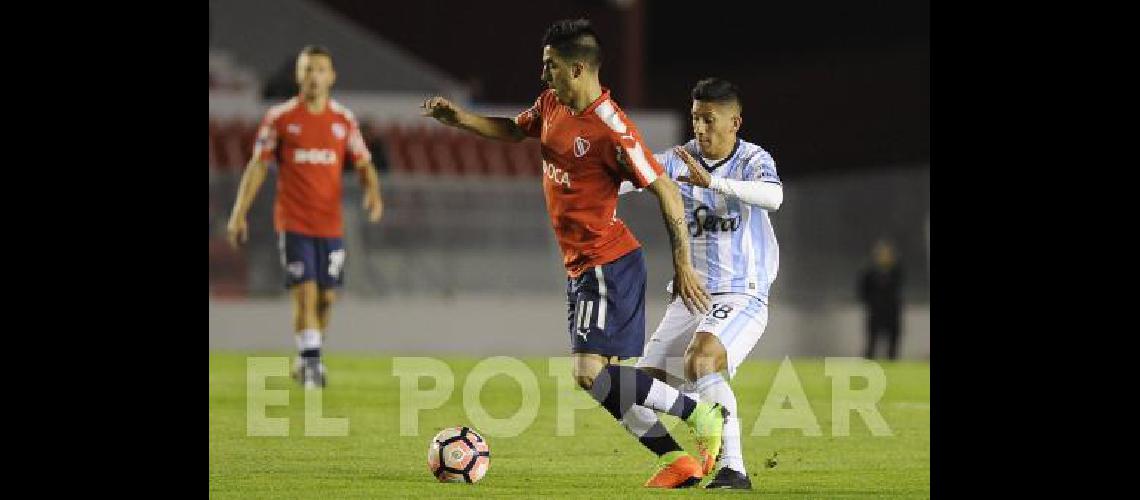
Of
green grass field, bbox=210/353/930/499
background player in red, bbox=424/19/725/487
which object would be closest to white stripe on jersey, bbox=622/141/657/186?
background player in red, bbox=424/19/725/487

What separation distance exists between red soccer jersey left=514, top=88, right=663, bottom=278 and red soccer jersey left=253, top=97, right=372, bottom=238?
597 cm

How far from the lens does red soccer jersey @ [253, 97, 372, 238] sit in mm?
13336

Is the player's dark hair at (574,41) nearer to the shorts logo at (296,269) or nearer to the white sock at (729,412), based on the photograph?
the white sock at (729,412)

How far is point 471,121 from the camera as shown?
771 centimetres

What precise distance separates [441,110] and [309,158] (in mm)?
6216

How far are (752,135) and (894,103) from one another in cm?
269

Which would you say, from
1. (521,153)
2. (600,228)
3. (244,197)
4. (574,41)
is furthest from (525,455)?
(521,153)

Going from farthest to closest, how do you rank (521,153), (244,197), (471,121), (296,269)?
(521,153) < (296,269) < (244,197) < (471,121)

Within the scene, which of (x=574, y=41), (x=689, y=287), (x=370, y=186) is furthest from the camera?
(x=370, y=186)

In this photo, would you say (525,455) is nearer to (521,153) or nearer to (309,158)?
(309,158)

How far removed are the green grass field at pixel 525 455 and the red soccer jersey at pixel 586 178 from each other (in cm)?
110

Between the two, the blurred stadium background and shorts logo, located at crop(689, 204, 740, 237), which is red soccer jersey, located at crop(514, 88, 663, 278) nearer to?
shorts logo, located at crop(689, 204, 740, 237)

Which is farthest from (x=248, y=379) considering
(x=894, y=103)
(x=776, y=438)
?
(x=894, y=103)
